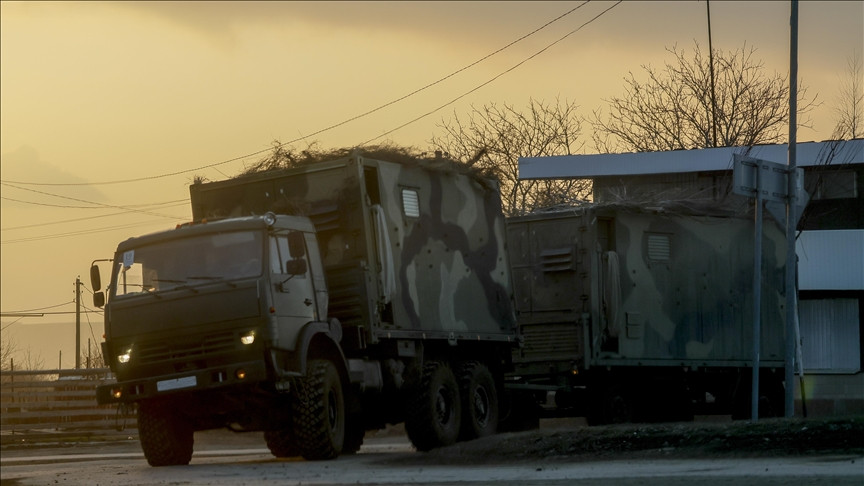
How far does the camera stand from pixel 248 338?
619 inches

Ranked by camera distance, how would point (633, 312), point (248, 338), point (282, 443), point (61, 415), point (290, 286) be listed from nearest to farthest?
point (248, 338)
point (290, 286)
point (282, 443)
point (633, 312)
point (61, 415)

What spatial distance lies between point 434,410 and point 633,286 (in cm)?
482

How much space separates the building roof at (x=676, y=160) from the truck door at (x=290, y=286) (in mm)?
18097

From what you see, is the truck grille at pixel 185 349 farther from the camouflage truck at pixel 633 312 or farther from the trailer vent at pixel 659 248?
the trailer vent at pixel 659 248

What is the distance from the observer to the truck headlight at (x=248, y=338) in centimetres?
1571

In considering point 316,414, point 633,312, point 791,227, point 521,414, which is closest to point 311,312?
point 316,414

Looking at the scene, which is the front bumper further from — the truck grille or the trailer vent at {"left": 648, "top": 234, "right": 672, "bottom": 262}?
the trailer vent at {"left": 648, "top": 234, "right": 672, "bottom": 262}

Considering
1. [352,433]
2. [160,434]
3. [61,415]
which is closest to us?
[160,434]

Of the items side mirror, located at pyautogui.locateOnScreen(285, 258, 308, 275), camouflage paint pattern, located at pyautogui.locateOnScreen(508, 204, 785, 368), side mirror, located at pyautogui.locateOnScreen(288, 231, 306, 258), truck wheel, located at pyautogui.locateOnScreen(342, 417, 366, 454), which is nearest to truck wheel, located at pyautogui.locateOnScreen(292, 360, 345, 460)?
side mirror, located at pyautogui.locateOnScreen(285, 258, 308, 275)

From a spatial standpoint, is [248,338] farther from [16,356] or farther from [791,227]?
[16,356]

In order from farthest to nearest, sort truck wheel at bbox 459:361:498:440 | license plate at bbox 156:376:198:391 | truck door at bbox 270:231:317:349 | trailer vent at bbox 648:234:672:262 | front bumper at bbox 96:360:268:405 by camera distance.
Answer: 1. trailer vent at bbox 648:234:672:262
2. truck wheel at bbox 459:361:498:440
3. truck door at bbox 270:231:317:349
4. license plate at bbox 156:376:198:391
5. front bumper at bbox 96:360:268:405

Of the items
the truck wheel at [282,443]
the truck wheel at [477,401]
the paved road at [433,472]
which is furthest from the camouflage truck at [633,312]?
the truck wheel at [282,443]

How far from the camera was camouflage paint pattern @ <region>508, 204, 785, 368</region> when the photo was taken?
2100 cm

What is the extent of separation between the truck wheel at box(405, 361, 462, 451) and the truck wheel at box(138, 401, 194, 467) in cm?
294
